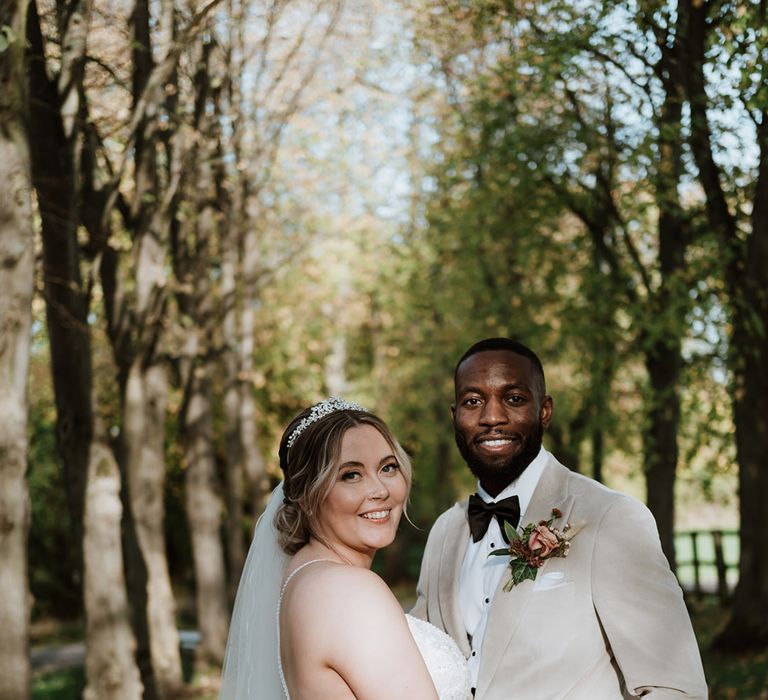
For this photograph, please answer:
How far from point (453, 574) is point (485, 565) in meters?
0.20

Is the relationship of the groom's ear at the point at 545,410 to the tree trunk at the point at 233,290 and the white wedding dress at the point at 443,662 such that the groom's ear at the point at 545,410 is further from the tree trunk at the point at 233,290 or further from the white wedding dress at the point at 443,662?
the tree trunk at the point at 233,290

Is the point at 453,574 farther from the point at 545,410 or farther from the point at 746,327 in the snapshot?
the point at 746,327

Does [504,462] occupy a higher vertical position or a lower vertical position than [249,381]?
lower

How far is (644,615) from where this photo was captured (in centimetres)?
389

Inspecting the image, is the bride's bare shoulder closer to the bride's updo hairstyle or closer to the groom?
the bride's updo hairstyle

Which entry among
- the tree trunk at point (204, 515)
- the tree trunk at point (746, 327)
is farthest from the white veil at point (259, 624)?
the tree trunk at point (204, 515)

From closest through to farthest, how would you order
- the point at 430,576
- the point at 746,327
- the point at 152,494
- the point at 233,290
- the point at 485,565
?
the point at 485,565
the point at 430,576
the point at 746,327
the point at 152,494
the point at 233,290

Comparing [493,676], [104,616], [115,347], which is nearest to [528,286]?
[115,347]

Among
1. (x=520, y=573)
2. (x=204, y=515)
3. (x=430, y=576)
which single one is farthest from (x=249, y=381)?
(x=520, y=573)

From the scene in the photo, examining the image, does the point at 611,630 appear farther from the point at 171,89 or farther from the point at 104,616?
the point at 171,89

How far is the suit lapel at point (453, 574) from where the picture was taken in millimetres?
4422

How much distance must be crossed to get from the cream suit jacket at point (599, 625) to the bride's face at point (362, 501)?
63 centimetres

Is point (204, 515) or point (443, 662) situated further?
point (204, 515)

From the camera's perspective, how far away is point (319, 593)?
11.6ft
